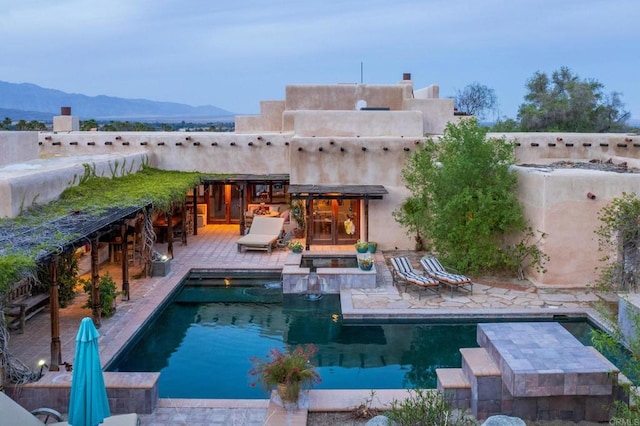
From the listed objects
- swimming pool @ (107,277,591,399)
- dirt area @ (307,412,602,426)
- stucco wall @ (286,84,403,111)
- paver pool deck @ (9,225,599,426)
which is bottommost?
swimming pool @ (107,277,591,399)

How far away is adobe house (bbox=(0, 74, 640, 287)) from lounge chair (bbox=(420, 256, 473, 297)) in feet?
7.52

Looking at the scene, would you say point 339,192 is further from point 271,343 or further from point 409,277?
point 271,343

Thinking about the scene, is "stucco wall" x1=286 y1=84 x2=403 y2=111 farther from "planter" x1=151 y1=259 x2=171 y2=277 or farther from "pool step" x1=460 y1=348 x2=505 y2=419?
"pool step" x1=460 y1=348 x2=505 y2=419

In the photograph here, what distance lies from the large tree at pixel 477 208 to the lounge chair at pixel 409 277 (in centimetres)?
142

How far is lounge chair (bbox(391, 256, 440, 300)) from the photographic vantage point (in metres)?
15.8

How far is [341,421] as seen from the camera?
29.3ft

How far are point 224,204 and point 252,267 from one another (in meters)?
9.61

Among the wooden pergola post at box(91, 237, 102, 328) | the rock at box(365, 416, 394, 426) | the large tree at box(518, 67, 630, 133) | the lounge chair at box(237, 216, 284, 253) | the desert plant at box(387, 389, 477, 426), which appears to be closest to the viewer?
the desert plant at box(387, 389, 477, 426)

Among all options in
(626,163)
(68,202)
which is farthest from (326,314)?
(626,163)

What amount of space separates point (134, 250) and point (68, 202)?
4.67 meters

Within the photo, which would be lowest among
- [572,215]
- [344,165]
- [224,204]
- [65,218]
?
[224,204]

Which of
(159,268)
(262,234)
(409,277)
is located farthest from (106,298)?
(262,234)

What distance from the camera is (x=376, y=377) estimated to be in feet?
38.3

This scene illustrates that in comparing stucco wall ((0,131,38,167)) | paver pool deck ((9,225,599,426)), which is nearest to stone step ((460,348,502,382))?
paver pool deck ((9,225,599,426))
